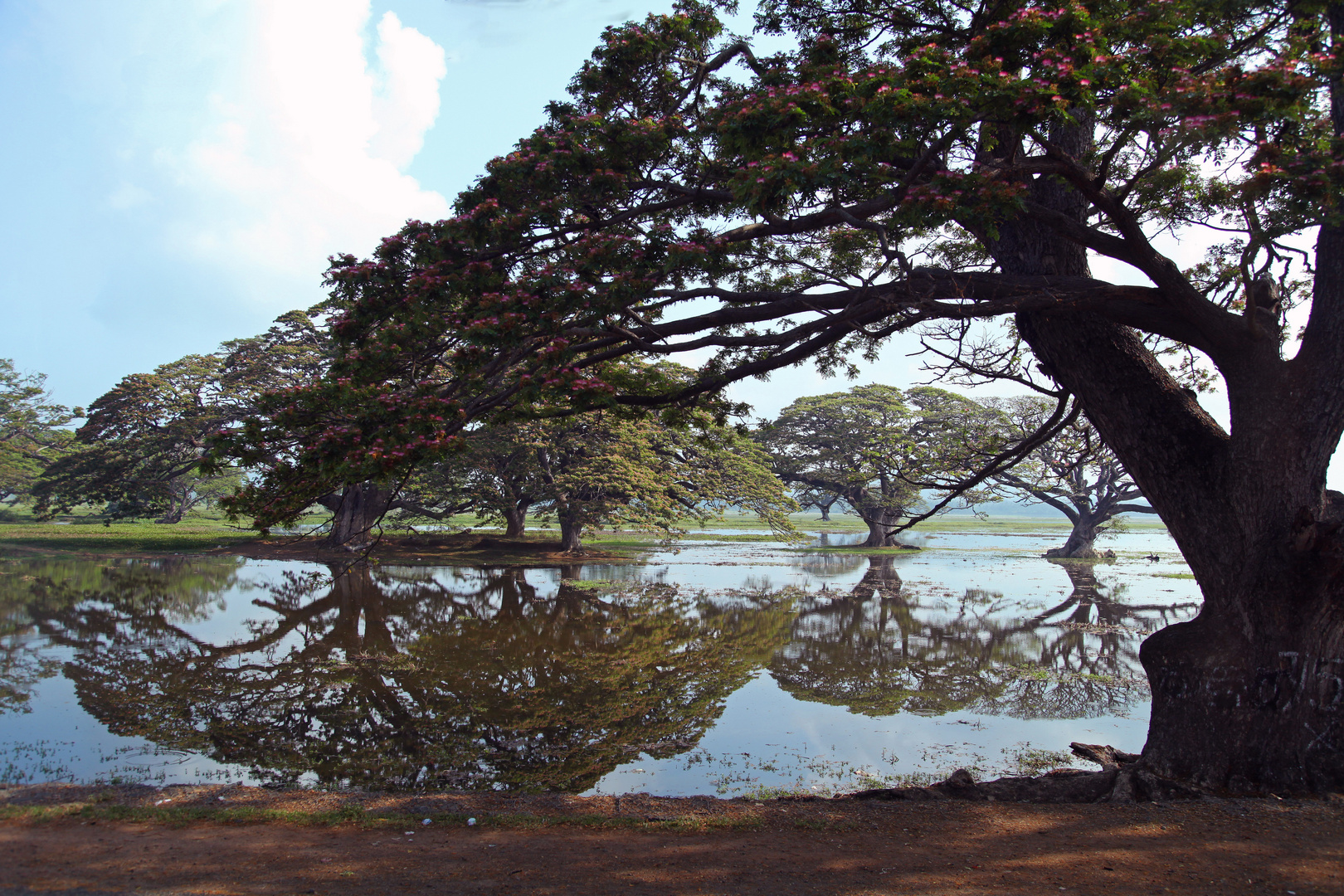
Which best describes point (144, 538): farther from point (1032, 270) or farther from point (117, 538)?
point (1032, 270)

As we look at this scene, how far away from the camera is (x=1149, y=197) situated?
6449 millimetres

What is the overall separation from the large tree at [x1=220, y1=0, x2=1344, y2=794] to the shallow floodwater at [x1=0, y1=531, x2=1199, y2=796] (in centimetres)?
226

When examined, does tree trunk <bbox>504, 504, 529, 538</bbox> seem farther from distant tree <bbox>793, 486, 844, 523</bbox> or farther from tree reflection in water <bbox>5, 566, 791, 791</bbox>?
distant tree <bbox>793, 486, 844, 523</bbox>

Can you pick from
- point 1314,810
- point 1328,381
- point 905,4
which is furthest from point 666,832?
point 905,4

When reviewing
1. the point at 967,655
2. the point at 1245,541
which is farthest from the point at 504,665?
the point at 1245,541

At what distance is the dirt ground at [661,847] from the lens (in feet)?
12.1

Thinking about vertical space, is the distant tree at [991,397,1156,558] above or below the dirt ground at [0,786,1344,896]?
above

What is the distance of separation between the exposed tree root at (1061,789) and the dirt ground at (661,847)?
0.31 metres

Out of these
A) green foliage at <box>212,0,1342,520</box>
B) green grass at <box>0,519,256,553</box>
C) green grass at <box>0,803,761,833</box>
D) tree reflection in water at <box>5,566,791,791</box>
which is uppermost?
green foliage at <box>212,0,1342,520</box>

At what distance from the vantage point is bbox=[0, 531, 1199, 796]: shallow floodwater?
623cm

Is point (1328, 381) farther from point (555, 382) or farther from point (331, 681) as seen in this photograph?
point (331, 681)

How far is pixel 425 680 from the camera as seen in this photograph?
8.67m

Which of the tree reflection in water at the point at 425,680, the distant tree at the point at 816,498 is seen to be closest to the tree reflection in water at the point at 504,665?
the tree reflection in water at the point at 425,680

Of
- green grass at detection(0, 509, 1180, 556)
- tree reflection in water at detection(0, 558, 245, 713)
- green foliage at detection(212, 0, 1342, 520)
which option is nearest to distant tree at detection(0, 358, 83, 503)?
A: green grass at detection(0, 509, 1180, 556)
